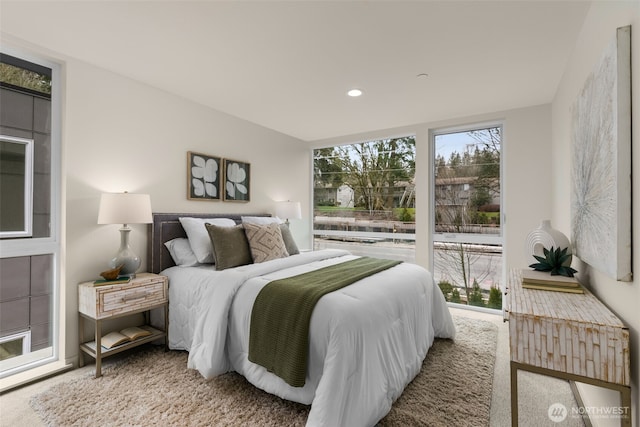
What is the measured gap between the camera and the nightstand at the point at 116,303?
2277 millimetres

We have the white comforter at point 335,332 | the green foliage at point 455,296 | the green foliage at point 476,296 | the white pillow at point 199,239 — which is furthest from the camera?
the green foliage at point 455,296

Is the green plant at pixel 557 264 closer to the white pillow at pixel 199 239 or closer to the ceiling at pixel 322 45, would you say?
the ceiling at pixel 322 45

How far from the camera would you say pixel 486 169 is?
379 centimetres

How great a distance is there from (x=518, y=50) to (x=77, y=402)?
12.5ft

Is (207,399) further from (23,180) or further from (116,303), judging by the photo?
(23,180)

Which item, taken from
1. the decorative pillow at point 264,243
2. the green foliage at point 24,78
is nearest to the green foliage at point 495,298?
the decorative pillow at point 264,243

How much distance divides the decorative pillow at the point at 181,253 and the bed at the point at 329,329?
0.06 metres

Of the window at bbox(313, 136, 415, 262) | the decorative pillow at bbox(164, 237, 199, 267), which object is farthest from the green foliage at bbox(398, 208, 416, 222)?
the decorative pillow at bbox(164, 237, 199, 267)

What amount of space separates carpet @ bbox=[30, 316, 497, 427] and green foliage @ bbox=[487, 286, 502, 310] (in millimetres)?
1431

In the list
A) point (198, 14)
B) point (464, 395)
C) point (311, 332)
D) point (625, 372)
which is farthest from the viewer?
point (464, 395)

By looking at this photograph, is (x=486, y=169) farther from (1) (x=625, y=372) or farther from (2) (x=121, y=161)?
(2) (x=121, y=161)

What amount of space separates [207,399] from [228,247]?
1.19 metres

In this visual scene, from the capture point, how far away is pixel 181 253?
9.65ft

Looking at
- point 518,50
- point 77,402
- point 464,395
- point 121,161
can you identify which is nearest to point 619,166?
point 518,50
